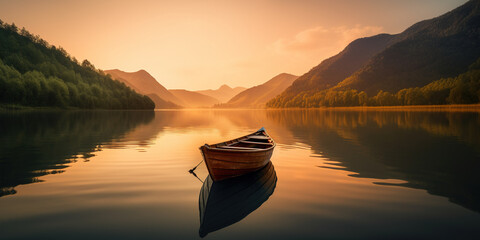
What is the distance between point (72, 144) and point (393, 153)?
31376 mm

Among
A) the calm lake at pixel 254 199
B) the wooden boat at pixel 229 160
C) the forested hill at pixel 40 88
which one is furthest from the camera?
the forested hill at pixel 40 88

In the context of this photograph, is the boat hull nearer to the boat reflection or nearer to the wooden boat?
the wooden boat

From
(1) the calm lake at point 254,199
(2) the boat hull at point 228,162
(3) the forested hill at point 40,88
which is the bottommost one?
(1) the calm lake at point 254,199

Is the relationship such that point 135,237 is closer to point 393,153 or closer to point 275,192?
point 275,192

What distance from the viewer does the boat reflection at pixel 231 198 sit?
9719 millimetres

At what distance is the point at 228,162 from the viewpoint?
13672mm

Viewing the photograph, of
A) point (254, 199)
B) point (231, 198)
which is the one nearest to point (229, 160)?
point (231, 198)

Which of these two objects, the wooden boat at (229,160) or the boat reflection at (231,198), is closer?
the boat reflection at (231,198)

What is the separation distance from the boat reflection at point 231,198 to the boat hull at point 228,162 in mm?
524

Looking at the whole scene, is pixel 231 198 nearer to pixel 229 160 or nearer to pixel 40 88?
pixel 229 160

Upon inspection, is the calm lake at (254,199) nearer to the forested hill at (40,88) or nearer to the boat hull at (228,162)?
the boat hull at (228,162)

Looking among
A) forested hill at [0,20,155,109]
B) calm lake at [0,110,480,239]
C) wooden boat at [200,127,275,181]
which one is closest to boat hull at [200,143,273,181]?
wooden boat at [200,127,275,181]

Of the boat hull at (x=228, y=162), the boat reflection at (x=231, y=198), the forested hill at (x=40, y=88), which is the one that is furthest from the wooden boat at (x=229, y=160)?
the forested hill at (x=40, y=88)

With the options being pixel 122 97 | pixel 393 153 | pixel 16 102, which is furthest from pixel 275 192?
pixel 122 97
